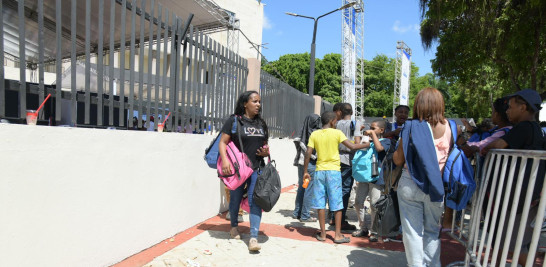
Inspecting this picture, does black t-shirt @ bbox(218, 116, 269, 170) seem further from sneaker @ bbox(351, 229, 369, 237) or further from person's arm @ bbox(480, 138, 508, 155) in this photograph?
person's arm @ bbox(480, 138, 508, 155)

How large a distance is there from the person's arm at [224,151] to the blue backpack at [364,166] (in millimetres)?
1738

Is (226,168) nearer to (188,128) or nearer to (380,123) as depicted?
(188,128)

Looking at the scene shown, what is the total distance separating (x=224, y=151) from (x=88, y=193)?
150 centimetres

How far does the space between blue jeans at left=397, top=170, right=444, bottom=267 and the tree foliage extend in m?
4.68

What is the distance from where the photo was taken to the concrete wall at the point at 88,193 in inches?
104

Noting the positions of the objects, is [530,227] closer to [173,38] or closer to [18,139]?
[18,139]

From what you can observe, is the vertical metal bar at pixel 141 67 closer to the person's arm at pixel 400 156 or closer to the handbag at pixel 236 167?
the handbag at pixel 236 167

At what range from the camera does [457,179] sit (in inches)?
120

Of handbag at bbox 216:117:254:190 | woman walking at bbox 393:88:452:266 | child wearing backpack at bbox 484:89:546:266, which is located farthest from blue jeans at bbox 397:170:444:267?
handbag at bbox 216:117:254:190

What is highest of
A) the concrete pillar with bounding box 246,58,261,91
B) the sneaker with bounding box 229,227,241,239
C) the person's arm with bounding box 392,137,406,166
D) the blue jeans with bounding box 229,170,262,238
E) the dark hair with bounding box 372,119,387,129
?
the concrete pillar with bounding box 246,58,261,91

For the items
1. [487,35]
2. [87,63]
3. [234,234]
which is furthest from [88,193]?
[487,35]

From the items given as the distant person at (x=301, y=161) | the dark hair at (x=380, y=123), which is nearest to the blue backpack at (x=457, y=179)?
the dark hair at (x=380, y=123)

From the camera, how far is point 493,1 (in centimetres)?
750

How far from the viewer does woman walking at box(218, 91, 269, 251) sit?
4.36 metres
